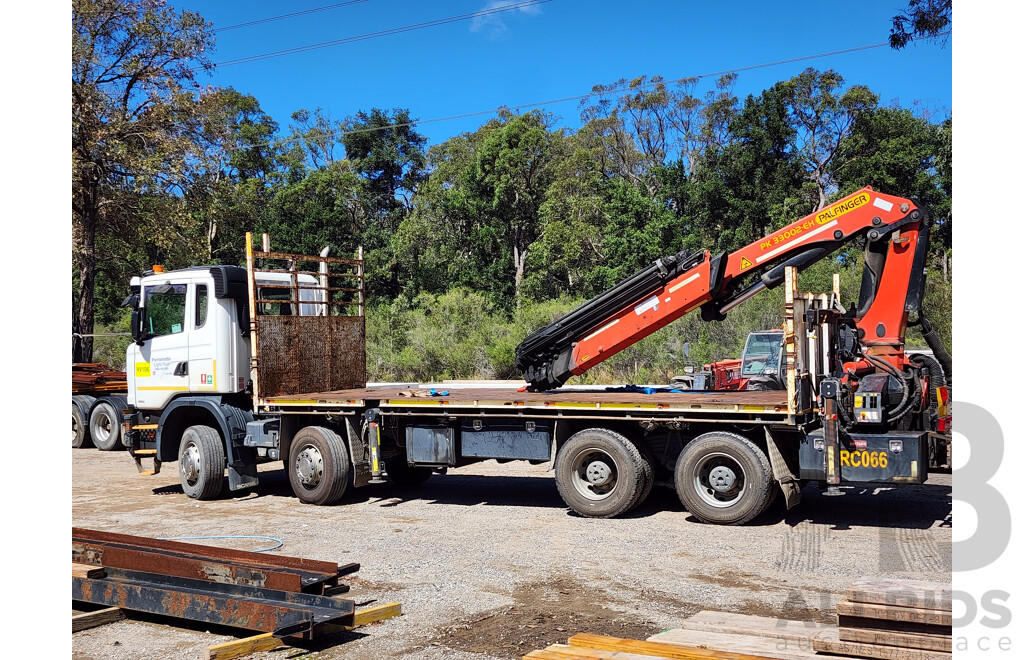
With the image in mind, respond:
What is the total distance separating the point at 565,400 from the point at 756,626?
17.0ft

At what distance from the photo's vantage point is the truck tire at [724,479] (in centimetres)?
995

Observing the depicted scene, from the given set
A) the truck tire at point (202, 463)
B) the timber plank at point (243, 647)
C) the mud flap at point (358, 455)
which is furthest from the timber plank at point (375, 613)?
the truck tire at point (202, 463)

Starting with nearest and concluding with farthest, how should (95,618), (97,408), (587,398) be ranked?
(95,618) → (587,398) → (97,408)

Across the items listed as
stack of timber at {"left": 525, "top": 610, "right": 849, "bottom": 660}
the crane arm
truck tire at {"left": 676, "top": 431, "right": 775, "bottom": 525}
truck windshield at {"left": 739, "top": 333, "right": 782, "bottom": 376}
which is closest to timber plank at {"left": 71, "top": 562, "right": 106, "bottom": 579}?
stack of timber at {"left": 525, "top": 610, "right": 849, "bottom": 660}

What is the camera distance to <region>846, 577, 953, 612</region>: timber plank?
17.8ft

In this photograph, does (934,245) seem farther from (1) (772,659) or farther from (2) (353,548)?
(1) (772,659)

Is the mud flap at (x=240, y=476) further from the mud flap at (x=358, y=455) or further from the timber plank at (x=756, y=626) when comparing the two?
the timber plank at (x=756, y=626)

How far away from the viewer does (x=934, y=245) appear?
37.8 meters

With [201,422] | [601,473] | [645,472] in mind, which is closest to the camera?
[645,472]

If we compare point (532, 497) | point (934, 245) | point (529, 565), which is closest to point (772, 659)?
point (529, 565)

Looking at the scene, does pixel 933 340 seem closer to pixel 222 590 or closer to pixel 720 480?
pixel 720 480

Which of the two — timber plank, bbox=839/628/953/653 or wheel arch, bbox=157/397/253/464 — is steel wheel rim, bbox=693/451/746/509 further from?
wheel arch, bbox=157/397/253/464

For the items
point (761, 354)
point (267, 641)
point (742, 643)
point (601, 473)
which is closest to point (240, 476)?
point (601, 473)

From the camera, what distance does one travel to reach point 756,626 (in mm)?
6078
